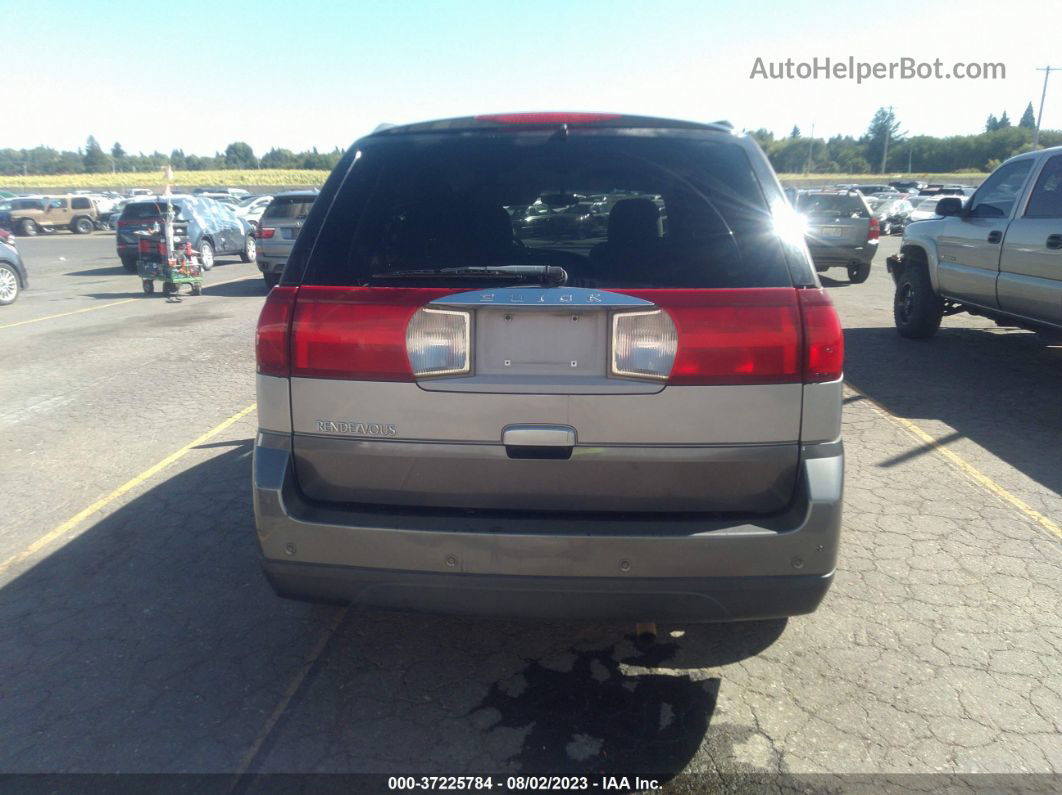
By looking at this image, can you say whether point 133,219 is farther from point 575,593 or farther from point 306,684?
point 575,593

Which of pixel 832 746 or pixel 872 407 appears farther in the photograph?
pixel 872 407

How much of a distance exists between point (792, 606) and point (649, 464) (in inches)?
25.2

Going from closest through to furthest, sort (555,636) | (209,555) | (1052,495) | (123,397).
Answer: (555,636) → (209,555) → (1052,495) → (123,397)

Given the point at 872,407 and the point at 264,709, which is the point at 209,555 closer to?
the point at 264,709

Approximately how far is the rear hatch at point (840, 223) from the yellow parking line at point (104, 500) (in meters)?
12.1

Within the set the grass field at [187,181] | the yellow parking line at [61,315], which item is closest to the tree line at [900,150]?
the grass field at [187,181]

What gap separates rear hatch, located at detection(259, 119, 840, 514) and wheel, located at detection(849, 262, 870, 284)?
14.5 meters

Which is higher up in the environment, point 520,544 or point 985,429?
point 520,544

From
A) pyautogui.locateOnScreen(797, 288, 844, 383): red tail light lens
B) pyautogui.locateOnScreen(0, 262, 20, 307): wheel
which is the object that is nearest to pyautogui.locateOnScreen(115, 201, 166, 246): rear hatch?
pyautogui.locateOnScreen(0, 262, 20, 307): wheel

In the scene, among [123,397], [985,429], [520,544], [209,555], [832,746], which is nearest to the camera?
[520,544]

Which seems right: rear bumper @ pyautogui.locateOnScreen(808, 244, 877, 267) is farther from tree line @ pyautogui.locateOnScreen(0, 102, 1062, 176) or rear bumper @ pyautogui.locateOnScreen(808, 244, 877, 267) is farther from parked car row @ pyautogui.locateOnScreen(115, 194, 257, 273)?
tree line @ pyautogui.locateOnScreen(0, 102, 1062, 176)

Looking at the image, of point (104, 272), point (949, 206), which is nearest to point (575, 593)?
point (949, 206)

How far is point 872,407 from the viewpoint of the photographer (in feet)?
22.2

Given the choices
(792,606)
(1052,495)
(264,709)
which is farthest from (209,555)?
(1052,495)
